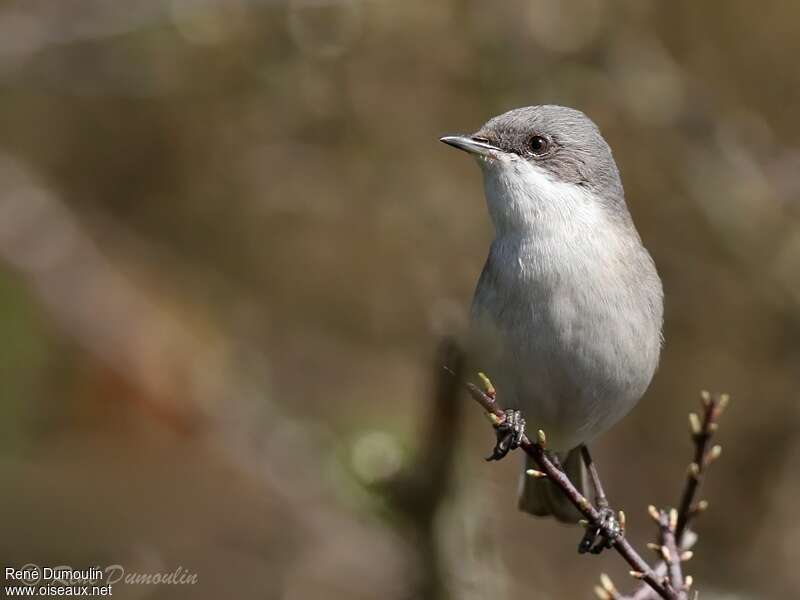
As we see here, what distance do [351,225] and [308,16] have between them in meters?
2.00

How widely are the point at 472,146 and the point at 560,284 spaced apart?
0.86 meters

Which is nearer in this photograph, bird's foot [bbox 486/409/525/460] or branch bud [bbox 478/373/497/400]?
branch bud [bbox 478/373/497/400]

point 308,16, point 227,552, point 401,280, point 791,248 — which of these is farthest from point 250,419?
point 791,248

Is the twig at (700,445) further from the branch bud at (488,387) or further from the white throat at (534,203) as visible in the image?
the white throat at (534,203)

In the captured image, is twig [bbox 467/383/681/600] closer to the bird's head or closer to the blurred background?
the bird's head

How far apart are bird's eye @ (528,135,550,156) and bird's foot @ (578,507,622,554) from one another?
1.71 metres

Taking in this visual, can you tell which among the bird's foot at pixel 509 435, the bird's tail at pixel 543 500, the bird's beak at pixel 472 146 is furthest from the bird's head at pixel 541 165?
the bird's tail at pixel 543 500

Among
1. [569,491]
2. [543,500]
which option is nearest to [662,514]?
[569,491]

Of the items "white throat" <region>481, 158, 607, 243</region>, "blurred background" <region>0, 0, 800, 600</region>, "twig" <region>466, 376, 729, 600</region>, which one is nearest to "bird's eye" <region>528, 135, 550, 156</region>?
"white throat" <region>481, 158, 607, 243</region>

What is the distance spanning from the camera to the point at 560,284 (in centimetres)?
489

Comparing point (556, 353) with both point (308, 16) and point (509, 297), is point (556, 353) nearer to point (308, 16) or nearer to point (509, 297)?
point (509, 297)

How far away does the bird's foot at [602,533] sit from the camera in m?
4.21

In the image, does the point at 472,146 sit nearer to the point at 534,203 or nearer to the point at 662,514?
the point at 534,203

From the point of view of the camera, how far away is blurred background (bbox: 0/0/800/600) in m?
7.65
